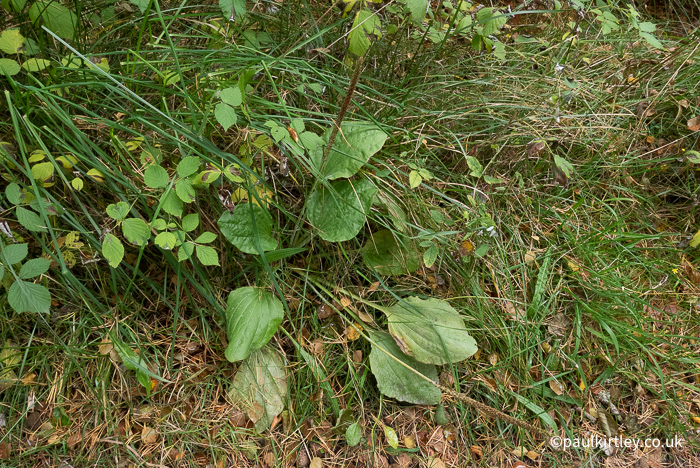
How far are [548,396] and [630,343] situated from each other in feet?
1.33

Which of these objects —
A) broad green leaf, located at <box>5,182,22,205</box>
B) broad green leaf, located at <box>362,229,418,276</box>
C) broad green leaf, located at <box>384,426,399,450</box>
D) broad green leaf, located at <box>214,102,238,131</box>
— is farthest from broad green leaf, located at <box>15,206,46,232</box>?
broad green leaf, located at <box>384,426,399,450</box>

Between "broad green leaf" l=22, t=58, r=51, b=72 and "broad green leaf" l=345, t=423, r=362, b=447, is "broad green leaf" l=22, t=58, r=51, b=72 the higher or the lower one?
the higher one

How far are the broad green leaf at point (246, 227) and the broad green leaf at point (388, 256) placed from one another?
1.34ft

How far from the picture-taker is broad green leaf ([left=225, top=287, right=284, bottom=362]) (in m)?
1.45

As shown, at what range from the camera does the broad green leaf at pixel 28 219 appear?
1253mm

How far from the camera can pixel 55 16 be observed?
1.37m

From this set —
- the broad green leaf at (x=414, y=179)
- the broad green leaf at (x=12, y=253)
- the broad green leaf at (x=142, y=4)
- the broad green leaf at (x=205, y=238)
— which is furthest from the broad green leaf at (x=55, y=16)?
the broad green leaf at (x=414, y=179)

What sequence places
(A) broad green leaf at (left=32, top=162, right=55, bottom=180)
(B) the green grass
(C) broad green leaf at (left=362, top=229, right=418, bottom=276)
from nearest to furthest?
(A) broad green leaf at (left=32, top=162, right=55, bottom=180) < (B) the green grass < (C) broad green leaf at (left=362, top=229, right=418, bottom=276)

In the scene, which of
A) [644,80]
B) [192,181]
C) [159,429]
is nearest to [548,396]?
[159,429]

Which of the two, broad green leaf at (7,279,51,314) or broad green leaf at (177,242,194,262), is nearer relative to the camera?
broad green leaf at (7,279,51,314)

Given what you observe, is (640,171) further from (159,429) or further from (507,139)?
(159,429)

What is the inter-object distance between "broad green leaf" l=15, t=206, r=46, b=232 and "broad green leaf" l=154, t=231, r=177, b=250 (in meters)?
0.36

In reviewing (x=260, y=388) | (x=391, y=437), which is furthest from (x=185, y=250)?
(x=391, y=437)

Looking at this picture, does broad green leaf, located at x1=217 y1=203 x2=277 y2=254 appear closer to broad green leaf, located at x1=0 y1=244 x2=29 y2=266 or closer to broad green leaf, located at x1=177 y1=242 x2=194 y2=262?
broad green leaf, located at x1=177 y1=242 x2=194 y2=262
